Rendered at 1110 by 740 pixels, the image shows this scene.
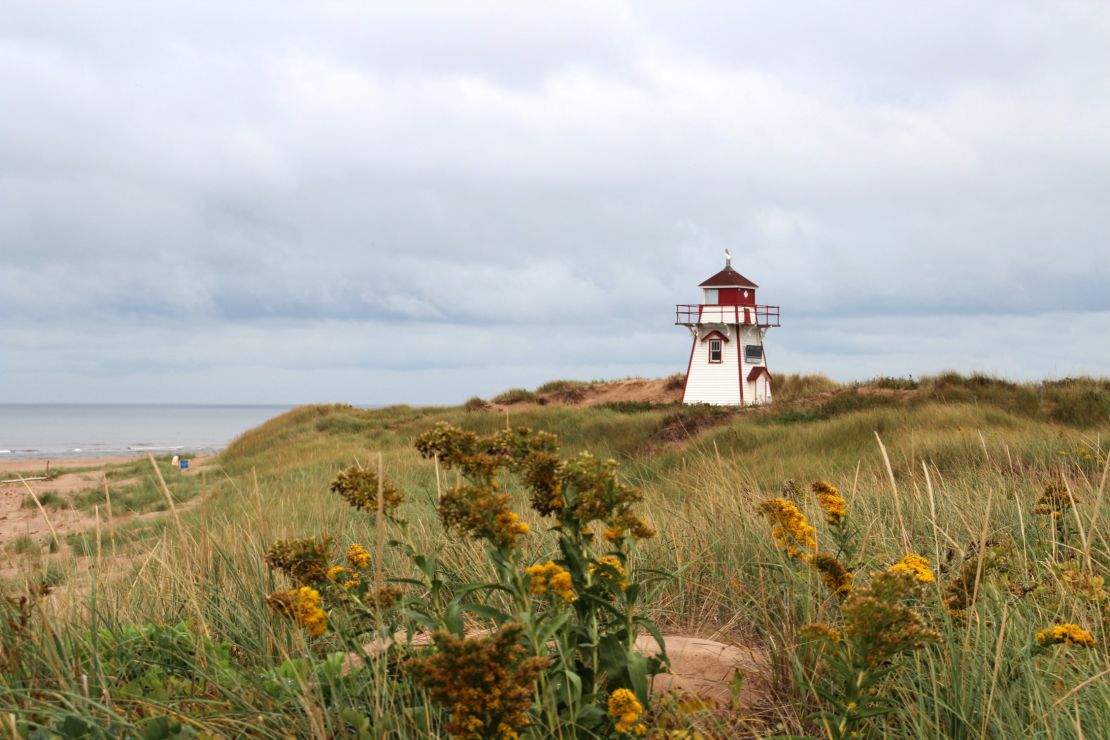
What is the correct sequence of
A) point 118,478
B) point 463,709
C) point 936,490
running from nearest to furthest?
point 463,709
point 936,490
point 118,478

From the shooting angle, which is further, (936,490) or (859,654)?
(936,490)

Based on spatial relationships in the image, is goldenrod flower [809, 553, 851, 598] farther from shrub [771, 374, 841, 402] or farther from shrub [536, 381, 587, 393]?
shrub [536, 381, 587, 393]

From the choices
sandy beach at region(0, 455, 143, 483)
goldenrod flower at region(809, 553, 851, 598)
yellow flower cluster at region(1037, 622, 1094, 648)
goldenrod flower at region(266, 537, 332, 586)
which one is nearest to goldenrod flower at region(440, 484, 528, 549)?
goldenrod flower at region(266, 537, 332, 586)

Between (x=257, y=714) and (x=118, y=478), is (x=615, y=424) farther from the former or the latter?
(x=257, y=714)

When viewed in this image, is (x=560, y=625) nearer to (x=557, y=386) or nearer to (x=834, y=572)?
(x=834, y=572)

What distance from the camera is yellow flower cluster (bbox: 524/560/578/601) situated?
2.24m

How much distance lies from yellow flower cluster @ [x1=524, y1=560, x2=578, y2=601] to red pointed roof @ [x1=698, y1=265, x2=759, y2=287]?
1435 inches

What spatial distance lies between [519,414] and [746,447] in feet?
40.8

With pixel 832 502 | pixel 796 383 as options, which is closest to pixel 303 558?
pixel 832 502

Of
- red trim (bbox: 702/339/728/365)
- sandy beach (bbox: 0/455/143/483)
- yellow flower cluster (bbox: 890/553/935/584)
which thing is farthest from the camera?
red trim (bbox: 702/339/728/365)

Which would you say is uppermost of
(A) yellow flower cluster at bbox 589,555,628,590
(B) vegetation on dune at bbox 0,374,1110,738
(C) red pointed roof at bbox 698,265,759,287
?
(C) red pointed roof at bbox 698,265,759,287

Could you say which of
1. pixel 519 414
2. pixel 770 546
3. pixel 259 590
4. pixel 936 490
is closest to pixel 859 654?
pixel 770 546

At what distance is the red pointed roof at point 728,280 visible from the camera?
124 ft

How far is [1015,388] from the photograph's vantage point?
21484 millimetres
